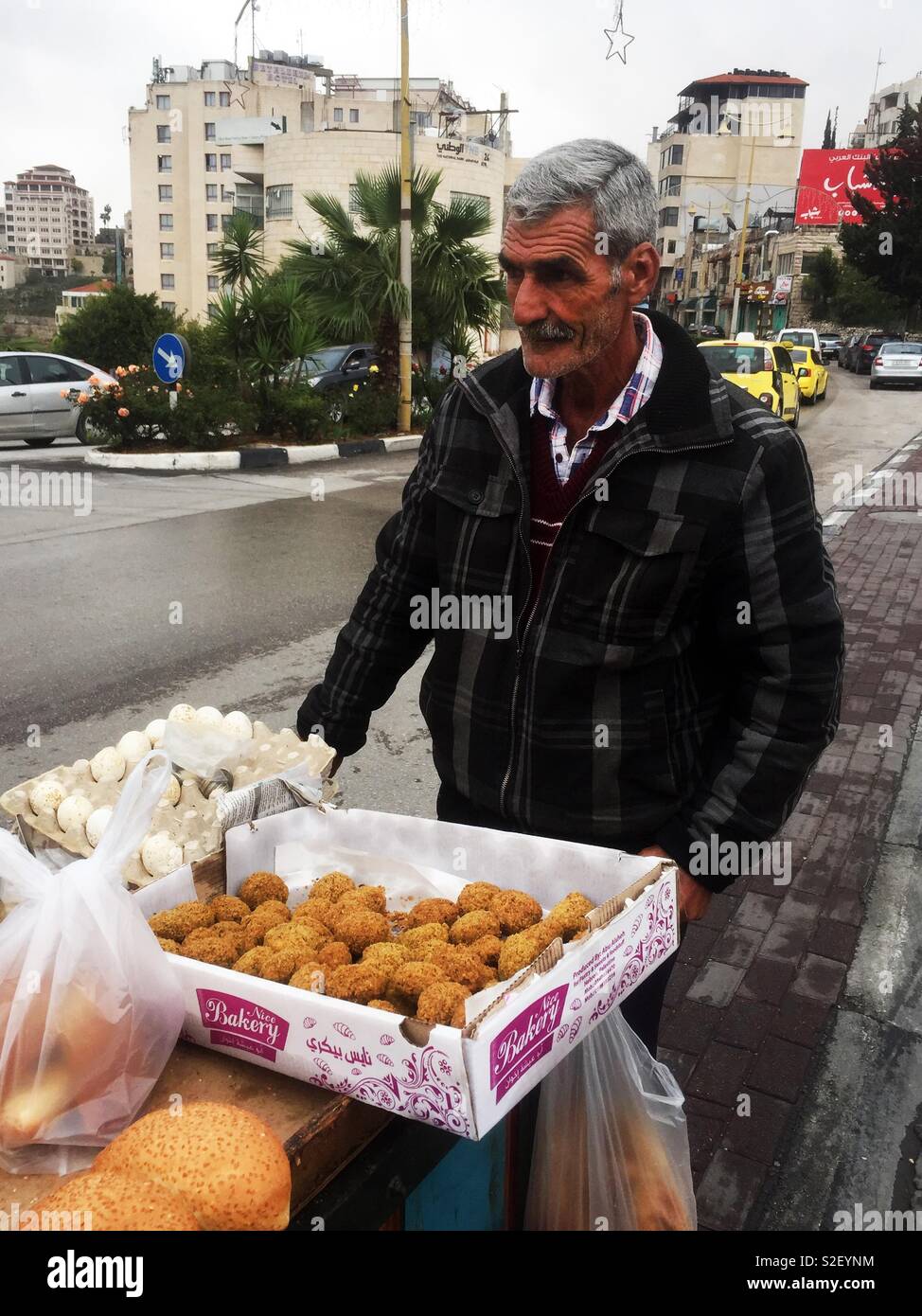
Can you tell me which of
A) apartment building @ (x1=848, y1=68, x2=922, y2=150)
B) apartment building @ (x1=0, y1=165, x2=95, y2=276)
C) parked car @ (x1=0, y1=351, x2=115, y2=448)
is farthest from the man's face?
apartment building @ (x1=0, y1=165, x2=95, y2=276)

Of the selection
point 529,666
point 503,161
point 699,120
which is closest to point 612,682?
point 529,666

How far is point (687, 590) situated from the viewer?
197cm

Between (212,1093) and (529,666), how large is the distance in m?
0.90

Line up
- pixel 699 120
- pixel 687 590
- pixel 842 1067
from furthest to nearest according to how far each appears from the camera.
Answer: pixel 699 120
pixel 842 1067
pixel 687 590

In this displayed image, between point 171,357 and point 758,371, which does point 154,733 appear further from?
point 758,371

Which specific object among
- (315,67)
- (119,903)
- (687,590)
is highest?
(315,67)

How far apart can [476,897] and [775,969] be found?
2.11 m

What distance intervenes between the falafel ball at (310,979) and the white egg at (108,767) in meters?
1.12

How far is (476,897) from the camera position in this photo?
1892 millimetres

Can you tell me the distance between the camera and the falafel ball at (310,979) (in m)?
1.59

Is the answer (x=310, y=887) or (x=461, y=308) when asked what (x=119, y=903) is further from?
(x=461, y=308)

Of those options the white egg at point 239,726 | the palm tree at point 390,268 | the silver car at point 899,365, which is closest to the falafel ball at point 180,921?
the white egg at point 239,726

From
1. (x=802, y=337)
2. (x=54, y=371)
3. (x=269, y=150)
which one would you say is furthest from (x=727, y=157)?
(x=54, y=371)

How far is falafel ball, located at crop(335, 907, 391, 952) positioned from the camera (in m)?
1.80
